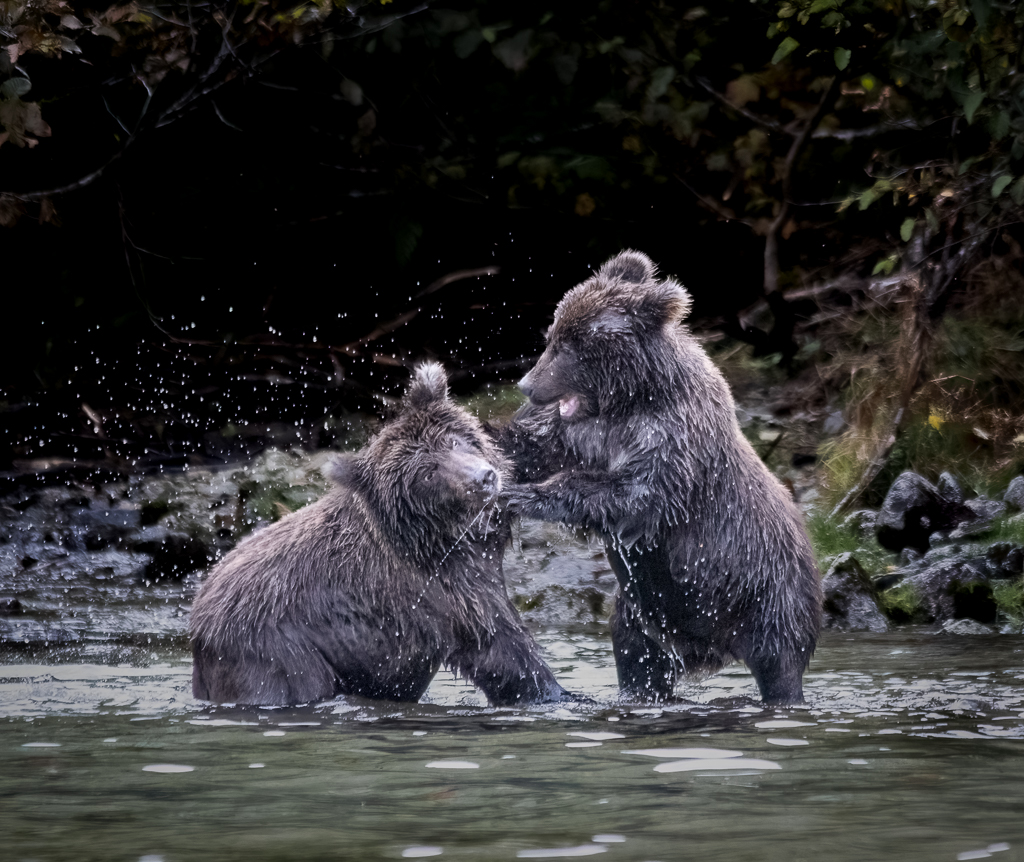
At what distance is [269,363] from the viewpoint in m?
11.6

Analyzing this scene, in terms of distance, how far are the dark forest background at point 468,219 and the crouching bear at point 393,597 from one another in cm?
434

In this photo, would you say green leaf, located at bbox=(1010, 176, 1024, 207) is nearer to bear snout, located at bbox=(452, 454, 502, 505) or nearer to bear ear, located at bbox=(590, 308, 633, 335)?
bear ear, located at bbox=(590, 308, 633, 335)

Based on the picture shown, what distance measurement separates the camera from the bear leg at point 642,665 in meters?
5.83

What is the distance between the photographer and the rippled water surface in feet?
10.6

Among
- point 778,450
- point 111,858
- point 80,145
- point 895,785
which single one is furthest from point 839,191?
point 111,858

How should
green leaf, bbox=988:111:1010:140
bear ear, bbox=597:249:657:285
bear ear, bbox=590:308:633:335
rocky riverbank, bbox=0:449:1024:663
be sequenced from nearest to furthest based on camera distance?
bear ear, bbox=590:308:633:335 → bear ear, bbox=597:249:657:285 → green leaf, bbox=988:111:1010:140 → rocky riverbank, bbox=0:449:1024:663

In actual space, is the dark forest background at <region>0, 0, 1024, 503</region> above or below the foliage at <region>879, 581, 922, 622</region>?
above

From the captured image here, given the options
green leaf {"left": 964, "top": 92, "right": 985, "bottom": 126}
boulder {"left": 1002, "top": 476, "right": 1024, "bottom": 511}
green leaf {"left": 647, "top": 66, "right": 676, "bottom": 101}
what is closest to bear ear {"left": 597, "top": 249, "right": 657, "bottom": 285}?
green leaf {"left": 964, "top": 92, "right": 985, "bottom": 126}

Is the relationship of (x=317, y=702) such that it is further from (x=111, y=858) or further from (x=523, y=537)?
(x=523, y=537)

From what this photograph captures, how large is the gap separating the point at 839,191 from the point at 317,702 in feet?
22.4

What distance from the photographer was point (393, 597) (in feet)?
18.5

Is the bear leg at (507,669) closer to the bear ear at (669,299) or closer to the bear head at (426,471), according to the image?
the bear head at (426,471)

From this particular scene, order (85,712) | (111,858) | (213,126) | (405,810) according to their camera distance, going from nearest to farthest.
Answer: (111,858) < (405,810) < (85,712) < (213,126)

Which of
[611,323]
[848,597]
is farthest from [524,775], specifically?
[848,597]
